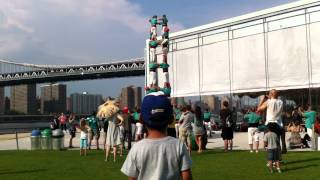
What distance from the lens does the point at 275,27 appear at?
35531mm

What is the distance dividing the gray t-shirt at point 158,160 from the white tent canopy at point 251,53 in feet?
96.4

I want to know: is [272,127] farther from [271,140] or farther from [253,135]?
[253,135]

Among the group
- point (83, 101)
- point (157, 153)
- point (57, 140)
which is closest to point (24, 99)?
point (83, 101)

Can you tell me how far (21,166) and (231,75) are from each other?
24770 mm

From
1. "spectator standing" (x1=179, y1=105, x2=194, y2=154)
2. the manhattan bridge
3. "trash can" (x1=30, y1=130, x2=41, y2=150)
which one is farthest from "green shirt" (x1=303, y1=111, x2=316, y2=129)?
the manhattan bridge

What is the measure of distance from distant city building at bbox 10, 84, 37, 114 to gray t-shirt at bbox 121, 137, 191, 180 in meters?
104

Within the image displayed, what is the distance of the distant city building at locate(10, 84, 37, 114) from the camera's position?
10657 centimetres

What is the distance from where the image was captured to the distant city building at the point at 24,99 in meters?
107

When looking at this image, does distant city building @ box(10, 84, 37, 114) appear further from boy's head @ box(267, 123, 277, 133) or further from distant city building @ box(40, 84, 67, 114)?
boy's head @ box(267, 123, 277, 133)

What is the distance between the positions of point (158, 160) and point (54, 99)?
117799mm

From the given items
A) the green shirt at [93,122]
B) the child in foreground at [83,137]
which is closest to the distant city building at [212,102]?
the green shirt at [93,122]

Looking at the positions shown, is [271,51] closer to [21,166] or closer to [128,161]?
[21,166]

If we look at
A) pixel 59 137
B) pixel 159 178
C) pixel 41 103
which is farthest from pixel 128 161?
pixel 41 103

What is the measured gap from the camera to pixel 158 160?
420 cm
